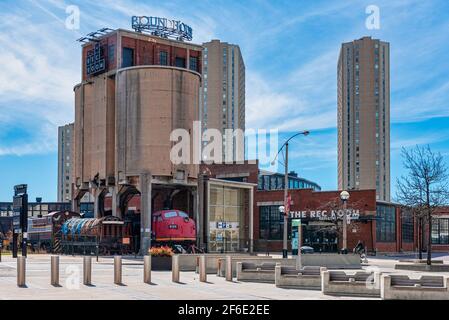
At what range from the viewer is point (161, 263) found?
3659cm

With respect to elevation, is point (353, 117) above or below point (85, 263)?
above

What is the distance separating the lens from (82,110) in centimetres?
8325

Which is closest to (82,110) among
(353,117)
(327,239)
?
(327,239)

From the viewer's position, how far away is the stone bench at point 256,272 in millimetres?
29703

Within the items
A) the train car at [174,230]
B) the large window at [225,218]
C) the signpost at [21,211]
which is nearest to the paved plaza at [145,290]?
the signpost at [21,211]

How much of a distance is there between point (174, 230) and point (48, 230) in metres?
16.1

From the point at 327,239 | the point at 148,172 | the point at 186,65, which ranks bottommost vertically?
the point at 327,239

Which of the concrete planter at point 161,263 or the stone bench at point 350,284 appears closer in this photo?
the stone bench at point 350,284

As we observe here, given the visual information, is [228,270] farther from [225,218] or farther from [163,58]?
[225,218]

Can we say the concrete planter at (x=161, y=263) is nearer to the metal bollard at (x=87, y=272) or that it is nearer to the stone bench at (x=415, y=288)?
the metal bollard at (x=87, y=272)

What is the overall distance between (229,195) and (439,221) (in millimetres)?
30116

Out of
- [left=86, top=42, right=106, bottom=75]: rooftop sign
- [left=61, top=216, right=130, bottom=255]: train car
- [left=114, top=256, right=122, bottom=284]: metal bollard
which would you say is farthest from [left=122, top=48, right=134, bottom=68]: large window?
[left=114, top=256, right=122, bottom=284]: metal bollard

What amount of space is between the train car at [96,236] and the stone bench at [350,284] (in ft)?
146
